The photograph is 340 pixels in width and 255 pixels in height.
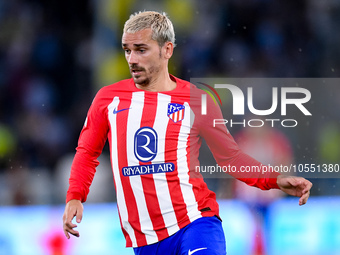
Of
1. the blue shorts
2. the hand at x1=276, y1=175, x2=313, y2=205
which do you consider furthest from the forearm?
the hand at x1=276, y1=175, x2=313, y2=205

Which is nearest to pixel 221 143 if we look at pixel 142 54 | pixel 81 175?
pixel 142 54

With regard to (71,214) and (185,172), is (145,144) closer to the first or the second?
(185,172)

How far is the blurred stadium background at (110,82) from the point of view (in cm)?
503

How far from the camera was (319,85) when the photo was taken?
713 centimetres

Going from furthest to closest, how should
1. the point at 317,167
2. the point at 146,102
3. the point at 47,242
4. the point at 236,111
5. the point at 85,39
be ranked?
the point at 85,39 < the point at 317,167 < the point at 236,111 < the point at 47,242 < the point at 146,102

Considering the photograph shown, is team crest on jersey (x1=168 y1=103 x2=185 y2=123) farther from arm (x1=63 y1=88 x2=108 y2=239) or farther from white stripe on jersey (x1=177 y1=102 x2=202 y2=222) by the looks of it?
arm (x1=63 y1=88 x2=108 y2=239)

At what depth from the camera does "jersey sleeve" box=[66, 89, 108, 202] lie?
2.70 metres

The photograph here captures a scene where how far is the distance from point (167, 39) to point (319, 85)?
15.4 ft

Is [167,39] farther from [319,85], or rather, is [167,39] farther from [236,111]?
[319,85]

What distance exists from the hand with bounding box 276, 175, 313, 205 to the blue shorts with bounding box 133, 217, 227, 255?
0.37m

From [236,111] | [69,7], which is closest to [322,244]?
[236,111]

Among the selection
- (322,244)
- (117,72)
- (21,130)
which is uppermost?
(117,72)

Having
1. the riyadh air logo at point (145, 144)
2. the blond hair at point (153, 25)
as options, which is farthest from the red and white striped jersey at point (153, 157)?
the blond hair at point (153, 25)

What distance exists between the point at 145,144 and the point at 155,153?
7 centimetres
